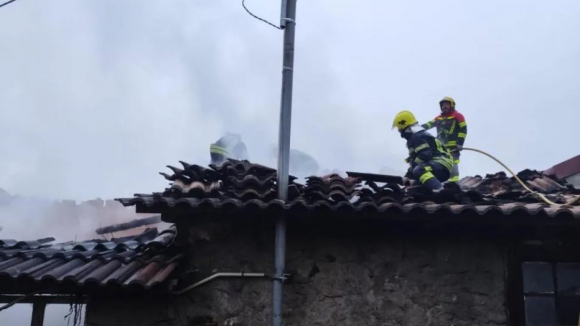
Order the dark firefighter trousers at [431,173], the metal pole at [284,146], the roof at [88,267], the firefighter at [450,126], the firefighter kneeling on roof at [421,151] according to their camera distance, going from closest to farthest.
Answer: the roof at [88,267]
the metal pole at [284,146]
the dark firefighter trousers at [431,173]
the firefighter kneeling on roof at [421,151]
the firefighter at [450,126]

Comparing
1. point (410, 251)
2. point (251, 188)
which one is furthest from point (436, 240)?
point (251, 188)

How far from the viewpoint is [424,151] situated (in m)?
8.10

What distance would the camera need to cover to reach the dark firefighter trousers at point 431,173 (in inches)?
A: 288

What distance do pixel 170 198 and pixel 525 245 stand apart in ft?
12.8

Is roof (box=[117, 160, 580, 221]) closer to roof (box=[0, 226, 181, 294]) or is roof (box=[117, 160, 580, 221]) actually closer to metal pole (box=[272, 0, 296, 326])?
metal pole (box=[272, 0, 296, 326])

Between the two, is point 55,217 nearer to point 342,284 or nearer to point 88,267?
point 88,267

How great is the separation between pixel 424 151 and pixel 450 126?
2.74 meters

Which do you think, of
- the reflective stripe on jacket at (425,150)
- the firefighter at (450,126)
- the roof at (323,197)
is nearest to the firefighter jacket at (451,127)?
the firefighter at (450,126)

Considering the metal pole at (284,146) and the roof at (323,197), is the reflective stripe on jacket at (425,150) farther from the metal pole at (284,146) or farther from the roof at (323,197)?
the metal pole at (284,146)

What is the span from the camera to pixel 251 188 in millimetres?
5934

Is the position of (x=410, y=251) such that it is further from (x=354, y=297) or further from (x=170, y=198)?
(x=170, y=198)

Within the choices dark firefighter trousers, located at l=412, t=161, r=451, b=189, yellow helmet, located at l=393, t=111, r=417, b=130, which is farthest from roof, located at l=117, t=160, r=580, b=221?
yellow helmet, located at l=393, t=111, r=417, b=130

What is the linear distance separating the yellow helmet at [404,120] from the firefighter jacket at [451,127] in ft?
7.46

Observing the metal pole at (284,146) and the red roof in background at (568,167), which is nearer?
the metal pole at (284,146)
